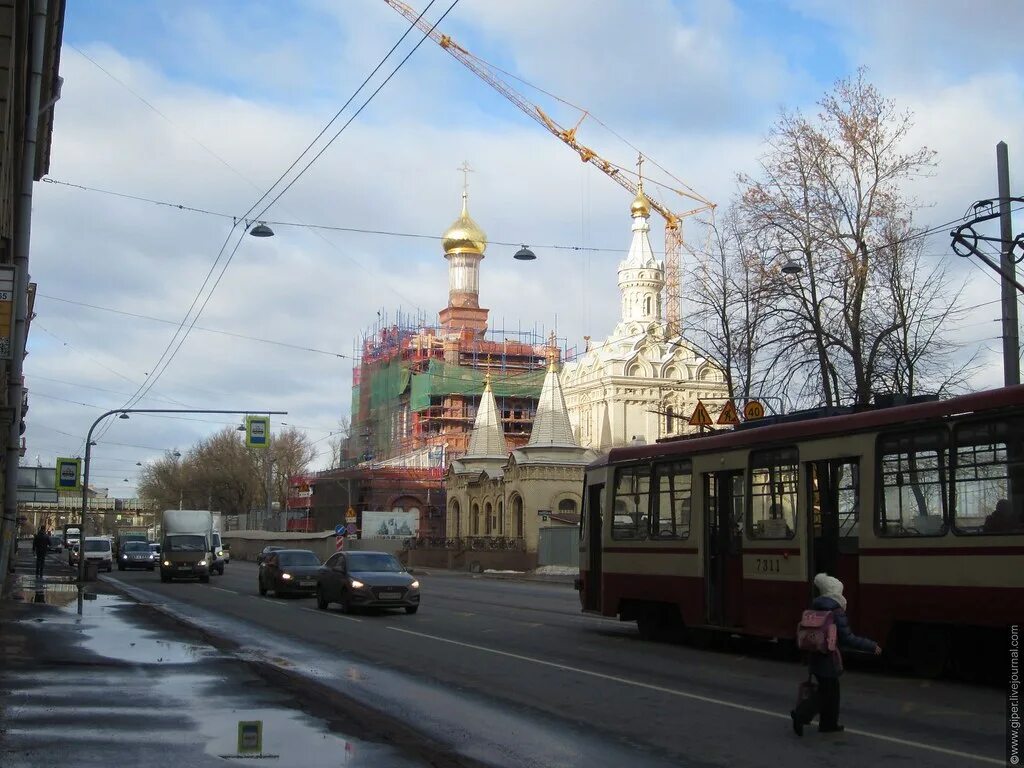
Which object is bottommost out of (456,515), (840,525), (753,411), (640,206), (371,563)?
(371,563)

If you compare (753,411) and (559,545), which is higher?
(753,411)

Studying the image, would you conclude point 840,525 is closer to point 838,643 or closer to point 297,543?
point 838,643

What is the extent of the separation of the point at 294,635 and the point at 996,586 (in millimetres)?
12267

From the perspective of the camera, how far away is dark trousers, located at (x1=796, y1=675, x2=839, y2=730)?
31.6ft

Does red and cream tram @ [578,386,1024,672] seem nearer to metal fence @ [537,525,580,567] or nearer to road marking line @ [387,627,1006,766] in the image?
road marking line @ [387,627,1006,766]

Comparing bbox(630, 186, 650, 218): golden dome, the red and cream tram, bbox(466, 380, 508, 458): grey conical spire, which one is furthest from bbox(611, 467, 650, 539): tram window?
bbox(630, 186, 650, 218): golden dome

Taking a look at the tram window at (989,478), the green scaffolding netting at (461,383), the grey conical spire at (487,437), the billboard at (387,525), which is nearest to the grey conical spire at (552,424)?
the grey conical spire at (487,437)

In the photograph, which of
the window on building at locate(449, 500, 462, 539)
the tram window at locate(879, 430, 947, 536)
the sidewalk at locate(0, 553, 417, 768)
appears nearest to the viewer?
the sidewalk at locate(0, 553, 417, 768)

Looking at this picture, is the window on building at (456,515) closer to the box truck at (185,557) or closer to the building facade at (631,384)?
the building facade at (631,384)

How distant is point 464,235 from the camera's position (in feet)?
356

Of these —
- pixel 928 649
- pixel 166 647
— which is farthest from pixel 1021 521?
pixel 166 647

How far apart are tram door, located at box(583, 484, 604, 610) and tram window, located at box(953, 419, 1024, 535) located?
8417 mm

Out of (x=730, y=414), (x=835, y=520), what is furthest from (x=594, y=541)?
(x=730, y=414)

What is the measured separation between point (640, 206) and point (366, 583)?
74057mm
